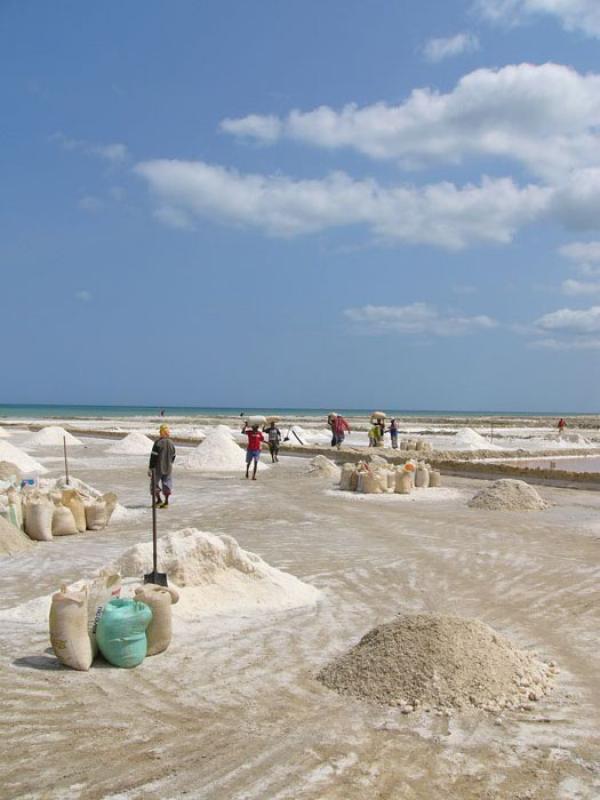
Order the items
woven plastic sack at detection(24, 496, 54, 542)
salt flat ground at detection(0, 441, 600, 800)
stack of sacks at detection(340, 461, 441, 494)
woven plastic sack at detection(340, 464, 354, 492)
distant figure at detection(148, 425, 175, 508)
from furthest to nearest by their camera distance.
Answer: woven plastic sack at detection(340, 464, 354, 492) → stack of sacks at detection(340, 461, 441, 494) → distant figure at detection(148, 425, 175, 508) → woven plastic sack at detection(24, 496, 54, 542) → salt flat ground at detection(0, 441, 600, 800)

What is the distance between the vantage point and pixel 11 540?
7.65m

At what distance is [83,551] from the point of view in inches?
304

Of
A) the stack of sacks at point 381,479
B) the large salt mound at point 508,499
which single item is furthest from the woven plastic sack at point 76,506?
the large salt mound at point 508,499

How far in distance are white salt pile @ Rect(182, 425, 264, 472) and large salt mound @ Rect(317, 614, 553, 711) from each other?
1272 centimetres

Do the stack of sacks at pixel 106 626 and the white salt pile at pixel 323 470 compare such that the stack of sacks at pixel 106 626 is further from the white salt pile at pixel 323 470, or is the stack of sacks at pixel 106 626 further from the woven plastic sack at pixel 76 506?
the white salt pile at pixel 323 470

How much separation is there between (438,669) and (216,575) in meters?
2.26

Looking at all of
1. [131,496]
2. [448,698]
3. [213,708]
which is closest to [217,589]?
[213,708]

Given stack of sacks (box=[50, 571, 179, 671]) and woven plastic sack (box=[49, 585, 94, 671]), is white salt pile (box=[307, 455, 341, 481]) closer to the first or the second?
stack of sacks (box=[50, 571, 179, 671])

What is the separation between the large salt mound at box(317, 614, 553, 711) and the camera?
3.86 m

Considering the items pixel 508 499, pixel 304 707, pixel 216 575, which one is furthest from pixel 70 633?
pixel 508 499

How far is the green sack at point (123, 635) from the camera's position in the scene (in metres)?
4.29

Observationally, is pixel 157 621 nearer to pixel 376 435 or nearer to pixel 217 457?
pixel 217 457

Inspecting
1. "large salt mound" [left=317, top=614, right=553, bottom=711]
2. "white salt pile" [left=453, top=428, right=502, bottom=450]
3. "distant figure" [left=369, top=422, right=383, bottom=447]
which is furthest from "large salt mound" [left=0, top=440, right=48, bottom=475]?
"white salt pile" [left=453, top=428, right=502, bottom=450]

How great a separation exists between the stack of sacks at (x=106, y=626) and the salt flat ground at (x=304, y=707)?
79 millimetres
